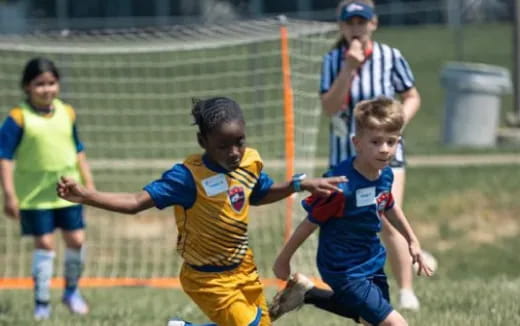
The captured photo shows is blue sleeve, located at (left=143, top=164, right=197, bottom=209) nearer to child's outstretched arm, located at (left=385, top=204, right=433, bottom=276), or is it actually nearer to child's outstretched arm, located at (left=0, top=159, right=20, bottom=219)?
child's outstretched arm, located at (left=385, top=204, right=433, bottom=276)

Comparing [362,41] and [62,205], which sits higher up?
[362,41]

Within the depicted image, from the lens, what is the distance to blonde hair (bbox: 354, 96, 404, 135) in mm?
5871

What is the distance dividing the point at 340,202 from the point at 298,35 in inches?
219

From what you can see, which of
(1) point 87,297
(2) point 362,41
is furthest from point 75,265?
(2) point 362,41

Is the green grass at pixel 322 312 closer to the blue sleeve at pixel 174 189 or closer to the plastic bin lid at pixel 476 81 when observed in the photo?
the blue sleeve at pixel 174 189

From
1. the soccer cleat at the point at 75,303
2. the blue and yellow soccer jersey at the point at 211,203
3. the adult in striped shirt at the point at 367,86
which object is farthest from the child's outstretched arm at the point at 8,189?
the blue and yellow soccer jersey at the point at 211,203

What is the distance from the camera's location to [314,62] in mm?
11602

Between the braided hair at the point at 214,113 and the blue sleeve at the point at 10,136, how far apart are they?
10.4 ft

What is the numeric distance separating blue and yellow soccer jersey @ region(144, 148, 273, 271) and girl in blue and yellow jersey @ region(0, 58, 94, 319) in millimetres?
2977

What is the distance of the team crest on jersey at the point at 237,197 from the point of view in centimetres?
571

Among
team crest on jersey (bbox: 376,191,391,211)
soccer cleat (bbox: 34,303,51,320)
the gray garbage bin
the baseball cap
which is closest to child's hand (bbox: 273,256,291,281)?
team crest on jersey (bbox: 376,191,391,211)

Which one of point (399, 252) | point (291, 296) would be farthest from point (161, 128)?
point (291, 296)

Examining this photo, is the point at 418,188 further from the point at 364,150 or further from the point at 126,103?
the point at 364,150

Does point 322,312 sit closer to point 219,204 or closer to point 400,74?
point 400,74
